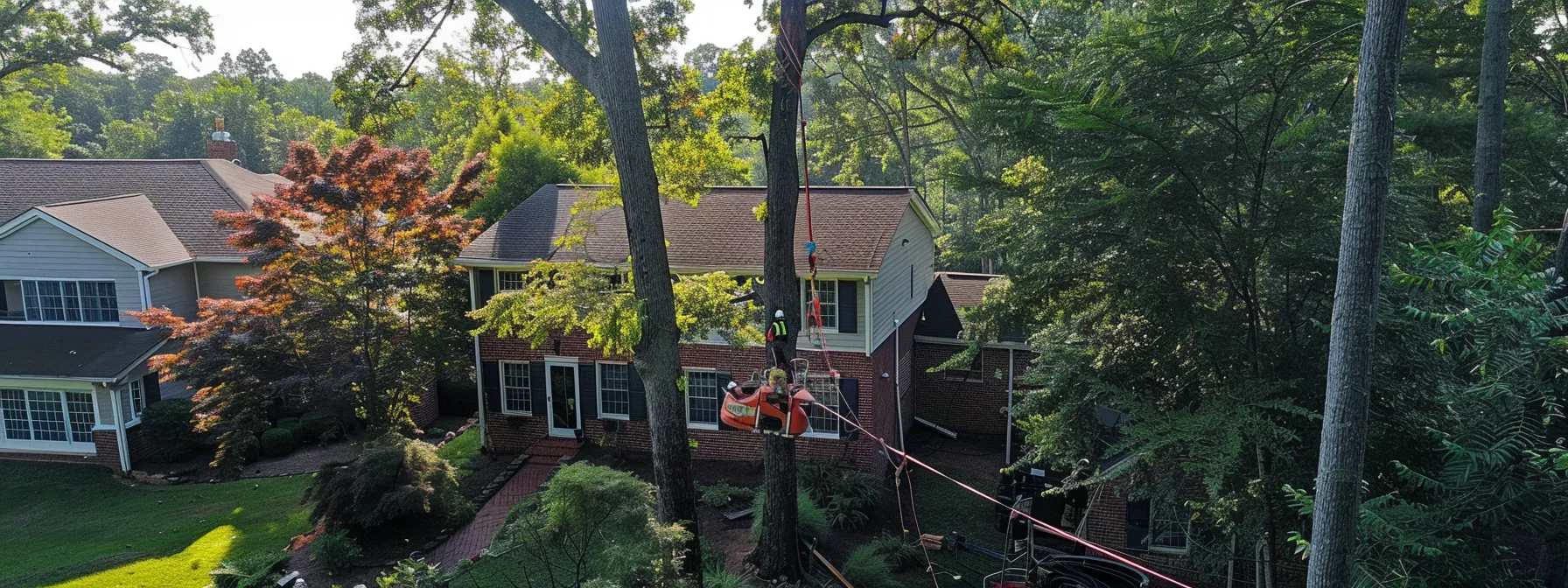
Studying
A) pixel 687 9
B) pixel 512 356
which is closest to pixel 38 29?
pixel 512 356

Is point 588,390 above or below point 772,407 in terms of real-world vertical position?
below

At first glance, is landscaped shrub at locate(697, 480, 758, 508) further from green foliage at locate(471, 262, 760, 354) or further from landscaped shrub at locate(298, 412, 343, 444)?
landscaped shrub at locate(298, 412, 343, 444)

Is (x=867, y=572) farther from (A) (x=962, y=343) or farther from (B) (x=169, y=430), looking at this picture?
(B) (x=169, y=430)

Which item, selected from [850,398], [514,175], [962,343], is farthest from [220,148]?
[962,343]

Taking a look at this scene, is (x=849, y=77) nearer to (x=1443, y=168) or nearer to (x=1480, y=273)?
(x=1443, y=168)

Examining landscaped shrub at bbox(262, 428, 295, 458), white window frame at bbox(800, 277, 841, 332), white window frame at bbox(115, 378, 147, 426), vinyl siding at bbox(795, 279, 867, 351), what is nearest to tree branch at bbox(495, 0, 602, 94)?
vinyl siding at bbox(795, 279, 867, 351)
